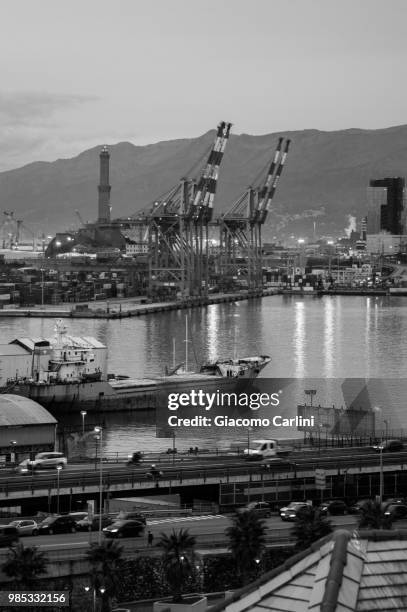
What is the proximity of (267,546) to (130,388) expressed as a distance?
11025 mm

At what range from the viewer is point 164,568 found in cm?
774

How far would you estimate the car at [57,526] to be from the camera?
356 inches

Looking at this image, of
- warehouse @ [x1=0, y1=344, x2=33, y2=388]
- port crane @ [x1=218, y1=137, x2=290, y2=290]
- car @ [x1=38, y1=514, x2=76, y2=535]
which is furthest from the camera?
port crane @ [x1=218, y1=137, x2=290, y2=290]

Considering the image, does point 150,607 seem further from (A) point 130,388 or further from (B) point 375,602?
(A) point 130,388

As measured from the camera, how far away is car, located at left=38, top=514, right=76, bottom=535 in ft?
29.7

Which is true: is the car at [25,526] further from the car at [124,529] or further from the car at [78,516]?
the car at [124,529]

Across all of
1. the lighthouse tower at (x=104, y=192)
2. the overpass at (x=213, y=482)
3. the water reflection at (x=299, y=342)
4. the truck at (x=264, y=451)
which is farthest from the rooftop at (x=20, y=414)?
the lighthouse tower at (x=104, y=192)

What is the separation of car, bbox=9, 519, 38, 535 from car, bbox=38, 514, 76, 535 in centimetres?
4

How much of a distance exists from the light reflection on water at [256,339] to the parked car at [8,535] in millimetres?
6126

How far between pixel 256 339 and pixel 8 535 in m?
24.4

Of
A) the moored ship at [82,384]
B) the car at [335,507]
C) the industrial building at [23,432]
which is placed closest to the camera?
the car at [335,507]

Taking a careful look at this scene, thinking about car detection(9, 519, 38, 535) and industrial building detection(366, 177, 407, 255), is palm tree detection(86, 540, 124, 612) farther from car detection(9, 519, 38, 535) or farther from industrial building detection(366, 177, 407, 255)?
industrial building detection(366, 177, 407, 255)

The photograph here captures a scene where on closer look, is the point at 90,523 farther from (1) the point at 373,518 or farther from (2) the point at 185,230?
(2) the point at 185,230

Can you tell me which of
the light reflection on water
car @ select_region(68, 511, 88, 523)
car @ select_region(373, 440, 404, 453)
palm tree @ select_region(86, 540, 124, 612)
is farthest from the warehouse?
palm tree @ select_region(86, 540, 124, 612)
